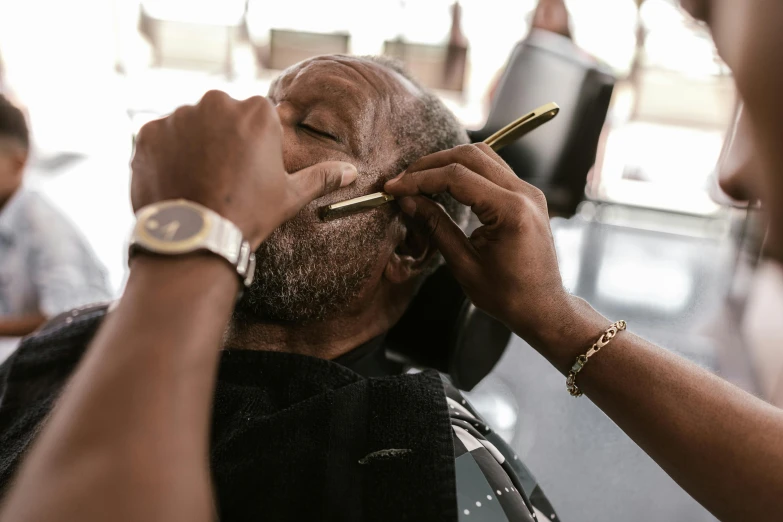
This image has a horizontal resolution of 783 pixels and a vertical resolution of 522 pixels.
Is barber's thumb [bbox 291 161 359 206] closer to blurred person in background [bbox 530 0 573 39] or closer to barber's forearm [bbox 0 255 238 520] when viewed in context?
barber's forearm [bbox 0 255 238 520]

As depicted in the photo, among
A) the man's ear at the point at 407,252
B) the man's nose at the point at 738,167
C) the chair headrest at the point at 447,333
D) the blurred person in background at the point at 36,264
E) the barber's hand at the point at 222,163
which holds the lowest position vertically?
the blurred person in background at the point at 36,264

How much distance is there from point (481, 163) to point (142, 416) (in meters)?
0.65

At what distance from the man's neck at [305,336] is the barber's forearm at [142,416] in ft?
2.14

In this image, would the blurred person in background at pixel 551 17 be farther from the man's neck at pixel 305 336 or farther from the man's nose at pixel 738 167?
the man's nose at pixel 738 167

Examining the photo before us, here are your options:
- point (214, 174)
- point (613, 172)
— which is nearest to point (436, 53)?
point (613, 172)

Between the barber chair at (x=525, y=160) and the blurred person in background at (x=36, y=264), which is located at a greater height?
the barber chair at (x=525, y=160)

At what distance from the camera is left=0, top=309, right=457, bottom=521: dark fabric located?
0.84 m

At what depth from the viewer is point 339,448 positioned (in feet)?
2.98

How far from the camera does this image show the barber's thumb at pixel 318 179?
765 millimetres

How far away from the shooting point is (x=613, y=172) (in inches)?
195

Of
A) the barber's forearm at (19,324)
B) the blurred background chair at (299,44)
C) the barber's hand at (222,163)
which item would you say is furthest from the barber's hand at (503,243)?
the blurred background chair at (299,44)

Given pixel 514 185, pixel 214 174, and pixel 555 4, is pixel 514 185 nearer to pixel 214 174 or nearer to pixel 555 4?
pixel 214 174

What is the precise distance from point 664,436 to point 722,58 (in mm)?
653

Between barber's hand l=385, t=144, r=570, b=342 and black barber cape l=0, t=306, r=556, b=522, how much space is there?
184 millimetres
